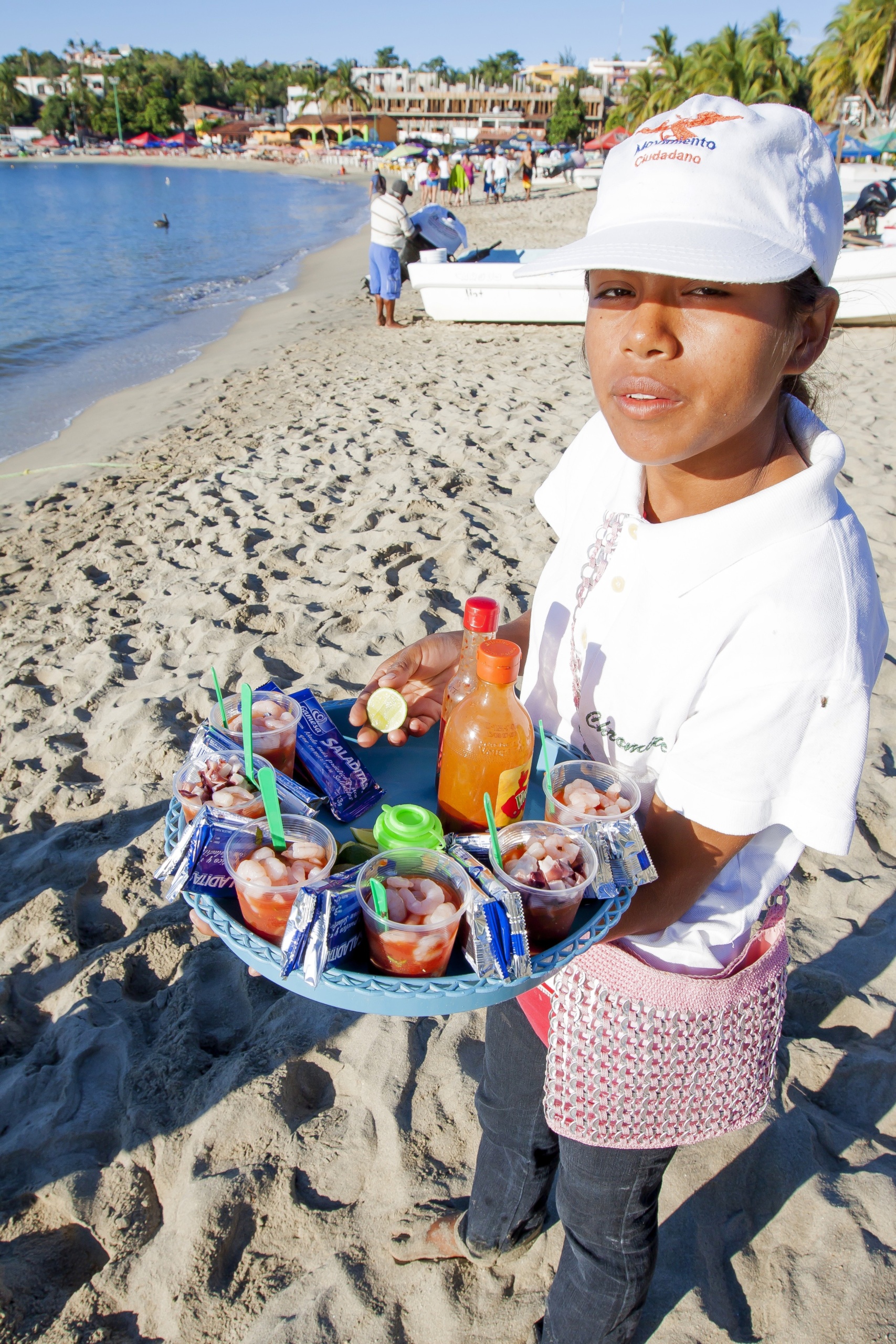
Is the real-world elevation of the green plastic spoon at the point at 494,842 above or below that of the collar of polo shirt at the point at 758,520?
below

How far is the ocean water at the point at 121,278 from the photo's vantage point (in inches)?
497

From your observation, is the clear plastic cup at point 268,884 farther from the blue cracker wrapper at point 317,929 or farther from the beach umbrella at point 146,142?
A: the beach umbrella at point 146,142

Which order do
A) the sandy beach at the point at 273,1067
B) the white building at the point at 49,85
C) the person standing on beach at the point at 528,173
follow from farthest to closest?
the white building at the point at 49,85 < the person standing on beach at the point at 528,173 < the sandy beach at the point at 273,1067

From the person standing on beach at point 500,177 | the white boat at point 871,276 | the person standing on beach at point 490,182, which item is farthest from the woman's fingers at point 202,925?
the person standing on beach at point 490,182

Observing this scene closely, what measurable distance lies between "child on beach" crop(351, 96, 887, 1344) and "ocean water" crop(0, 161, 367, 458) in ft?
32.9

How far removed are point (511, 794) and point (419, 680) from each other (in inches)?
19.8

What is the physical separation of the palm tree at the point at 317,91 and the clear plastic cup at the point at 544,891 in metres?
110

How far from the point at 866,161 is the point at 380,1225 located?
130ft

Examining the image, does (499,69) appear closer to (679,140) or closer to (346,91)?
(346,91)

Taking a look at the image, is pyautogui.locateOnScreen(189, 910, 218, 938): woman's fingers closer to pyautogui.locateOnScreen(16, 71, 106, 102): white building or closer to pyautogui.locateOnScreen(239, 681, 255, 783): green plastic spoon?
pyautogui.locateOnScreen(239, 681, 255, 783): green plastic spoon

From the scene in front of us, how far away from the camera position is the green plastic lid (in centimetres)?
132

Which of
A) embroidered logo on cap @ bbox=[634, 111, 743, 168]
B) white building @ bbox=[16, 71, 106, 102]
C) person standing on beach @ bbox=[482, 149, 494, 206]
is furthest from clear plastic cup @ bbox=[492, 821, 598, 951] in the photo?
white building @ bbox=[16, 71, 106, 102]

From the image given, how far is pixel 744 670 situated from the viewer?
1.14 meters

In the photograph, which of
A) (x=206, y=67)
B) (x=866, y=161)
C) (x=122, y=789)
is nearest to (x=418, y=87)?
(x=206, y=67)
